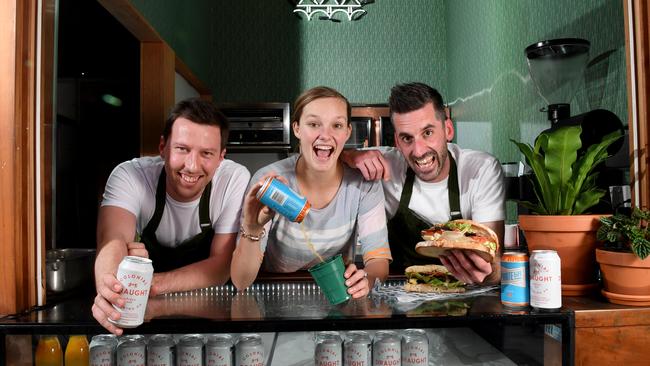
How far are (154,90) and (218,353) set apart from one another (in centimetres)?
90

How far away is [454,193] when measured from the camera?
155 cm

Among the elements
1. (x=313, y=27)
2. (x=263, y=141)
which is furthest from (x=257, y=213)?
(x=313, y=27)

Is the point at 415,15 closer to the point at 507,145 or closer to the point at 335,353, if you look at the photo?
the point at 507,145

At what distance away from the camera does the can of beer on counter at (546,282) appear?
1.20 metres

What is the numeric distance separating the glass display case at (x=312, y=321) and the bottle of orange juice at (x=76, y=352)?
0.02 meters

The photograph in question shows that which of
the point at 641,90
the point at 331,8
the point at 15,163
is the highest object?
the point at 331,8

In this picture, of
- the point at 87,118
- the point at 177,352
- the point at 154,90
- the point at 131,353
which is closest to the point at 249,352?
the point at 177,352

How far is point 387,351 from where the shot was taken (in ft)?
4.05

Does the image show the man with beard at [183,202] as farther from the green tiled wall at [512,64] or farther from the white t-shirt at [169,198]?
the green tiled wall at [512,64]

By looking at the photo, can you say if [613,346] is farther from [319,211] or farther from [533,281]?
[319,211]

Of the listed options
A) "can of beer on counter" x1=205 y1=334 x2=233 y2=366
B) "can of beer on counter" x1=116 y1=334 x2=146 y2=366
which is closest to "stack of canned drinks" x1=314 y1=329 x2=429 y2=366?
"can of beer on counter" x1=205 y1=334 x2=233 y2=366

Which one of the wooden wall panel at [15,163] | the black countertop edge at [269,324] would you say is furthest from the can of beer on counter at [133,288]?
the wooden wall panel at [15,163]

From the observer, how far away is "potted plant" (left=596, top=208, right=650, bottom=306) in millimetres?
1233

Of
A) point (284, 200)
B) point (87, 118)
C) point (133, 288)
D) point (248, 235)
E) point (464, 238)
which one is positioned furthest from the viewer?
point (87, 118)
